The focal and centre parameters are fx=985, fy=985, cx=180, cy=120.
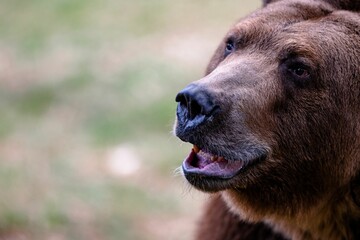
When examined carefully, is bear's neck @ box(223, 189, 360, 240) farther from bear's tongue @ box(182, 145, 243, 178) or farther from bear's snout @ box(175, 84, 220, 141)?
bear's snout @ box(175, 84, 220, 141)

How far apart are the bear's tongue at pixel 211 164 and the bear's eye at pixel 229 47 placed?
1.94ft

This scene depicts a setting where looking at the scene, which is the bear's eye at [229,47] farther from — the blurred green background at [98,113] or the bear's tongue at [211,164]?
the blurred green background at [98,113]

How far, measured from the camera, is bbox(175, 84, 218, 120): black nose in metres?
4.48

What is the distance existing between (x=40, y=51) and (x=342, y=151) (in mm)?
7790

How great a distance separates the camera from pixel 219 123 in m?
4.58

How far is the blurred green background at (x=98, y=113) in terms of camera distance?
781 centimetres

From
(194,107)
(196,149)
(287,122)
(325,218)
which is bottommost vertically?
(325,218)

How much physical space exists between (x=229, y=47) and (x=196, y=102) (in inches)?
27.2

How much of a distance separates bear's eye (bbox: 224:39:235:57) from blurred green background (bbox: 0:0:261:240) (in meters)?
0.69

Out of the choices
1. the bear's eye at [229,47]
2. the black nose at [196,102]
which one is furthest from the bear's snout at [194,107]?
the bear's eye at [229,47]

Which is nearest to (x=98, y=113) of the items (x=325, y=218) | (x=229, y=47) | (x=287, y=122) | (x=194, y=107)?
(x=229, y=47)

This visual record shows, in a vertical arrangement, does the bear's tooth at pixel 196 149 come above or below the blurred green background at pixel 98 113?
below

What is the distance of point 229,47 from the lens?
5086 mm

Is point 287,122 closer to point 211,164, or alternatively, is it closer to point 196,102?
point 211,164
